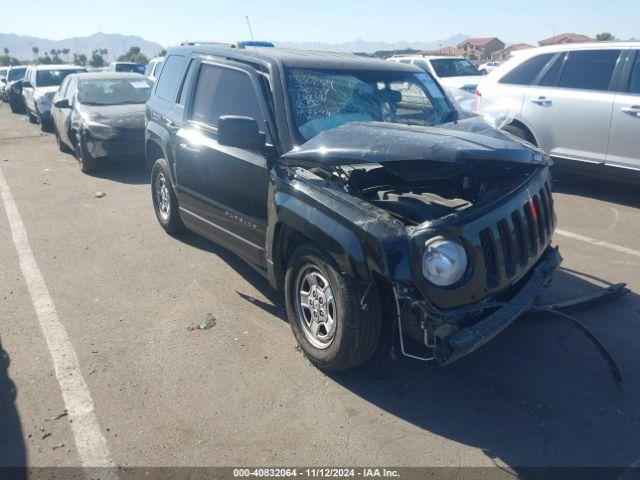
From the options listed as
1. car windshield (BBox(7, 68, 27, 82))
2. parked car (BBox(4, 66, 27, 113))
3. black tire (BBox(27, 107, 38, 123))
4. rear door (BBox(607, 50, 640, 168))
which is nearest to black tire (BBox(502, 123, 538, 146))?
rear door (BBox(607, 50, 640, 168))

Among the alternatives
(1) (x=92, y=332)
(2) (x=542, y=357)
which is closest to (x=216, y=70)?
(1) (x=92, y=332)

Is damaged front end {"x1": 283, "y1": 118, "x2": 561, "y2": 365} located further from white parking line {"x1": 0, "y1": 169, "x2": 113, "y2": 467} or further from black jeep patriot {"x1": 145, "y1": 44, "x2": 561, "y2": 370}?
white parking line {"x1": 0, "y1": 169, "x2": 113, "y2": 467}

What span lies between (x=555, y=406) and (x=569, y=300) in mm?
1341

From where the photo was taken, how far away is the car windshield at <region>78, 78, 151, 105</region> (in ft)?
33.9

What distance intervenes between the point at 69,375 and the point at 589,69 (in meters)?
7.03

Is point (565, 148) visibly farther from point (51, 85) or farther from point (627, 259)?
point (51, 85)

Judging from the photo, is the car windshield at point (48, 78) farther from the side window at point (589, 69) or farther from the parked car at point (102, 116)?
the side window at point (589, 69)

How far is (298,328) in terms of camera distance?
377 centimetres

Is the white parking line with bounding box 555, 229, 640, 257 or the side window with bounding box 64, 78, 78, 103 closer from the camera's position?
the white parking line with bounding box 555, 229, 640, 257

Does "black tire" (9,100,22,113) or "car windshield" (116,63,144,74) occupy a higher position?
"car windshield" (116,63,144,74)

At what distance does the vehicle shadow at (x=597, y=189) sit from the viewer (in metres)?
7.29

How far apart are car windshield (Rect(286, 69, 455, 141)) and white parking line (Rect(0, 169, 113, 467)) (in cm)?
223

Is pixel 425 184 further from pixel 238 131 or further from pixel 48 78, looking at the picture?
pixel 48 78

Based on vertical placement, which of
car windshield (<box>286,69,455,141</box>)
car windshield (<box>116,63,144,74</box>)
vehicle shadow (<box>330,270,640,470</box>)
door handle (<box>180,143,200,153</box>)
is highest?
car windshield (<box>286,69,455,141</box>)
